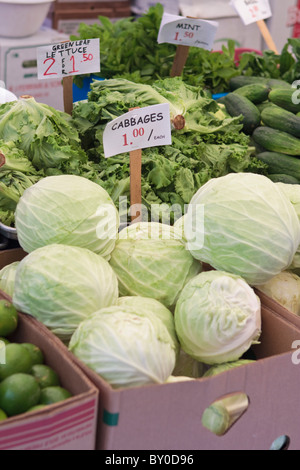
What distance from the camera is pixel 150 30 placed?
3.29 m

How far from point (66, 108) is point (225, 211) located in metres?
1.15

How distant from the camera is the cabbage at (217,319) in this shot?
139 cm

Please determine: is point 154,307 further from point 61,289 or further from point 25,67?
point 25,67

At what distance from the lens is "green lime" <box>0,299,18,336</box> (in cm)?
139

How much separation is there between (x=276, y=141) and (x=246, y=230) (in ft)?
3.61

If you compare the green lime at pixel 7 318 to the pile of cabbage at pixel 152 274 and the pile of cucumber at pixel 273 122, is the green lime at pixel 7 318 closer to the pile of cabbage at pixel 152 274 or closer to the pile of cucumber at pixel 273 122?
the pile of cabbage at pixel 152 274

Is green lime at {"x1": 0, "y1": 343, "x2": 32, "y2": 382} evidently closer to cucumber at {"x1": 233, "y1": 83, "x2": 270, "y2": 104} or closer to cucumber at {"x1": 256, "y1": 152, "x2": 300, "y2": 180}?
cucumber at {"x1": 256, "y1": 152, "x2": 300, "y2": 180}

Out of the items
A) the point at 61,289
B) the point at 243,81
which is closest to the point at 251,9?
the point at 243,81

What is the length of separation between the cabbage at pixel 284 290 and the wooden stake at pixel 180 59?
58.4 inches

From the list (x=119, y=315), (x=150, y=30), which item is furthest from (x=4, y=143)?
(x=150, y=30)

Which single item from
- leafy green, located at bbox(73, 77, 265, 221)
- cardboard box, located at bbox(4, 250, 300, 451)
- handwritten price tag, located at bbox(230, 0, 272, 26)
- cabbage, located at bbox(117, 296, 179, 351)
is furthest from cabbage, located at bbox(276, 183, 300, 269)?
handwritten price tag, located at bbox(230, 0, 272, 26)

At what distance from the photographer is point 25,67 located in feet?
15.0

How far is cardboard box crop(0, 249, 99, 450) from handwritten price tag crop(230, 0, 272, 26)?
2499 mm

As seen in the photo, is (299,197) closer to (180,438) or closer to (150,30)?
(180,438)
